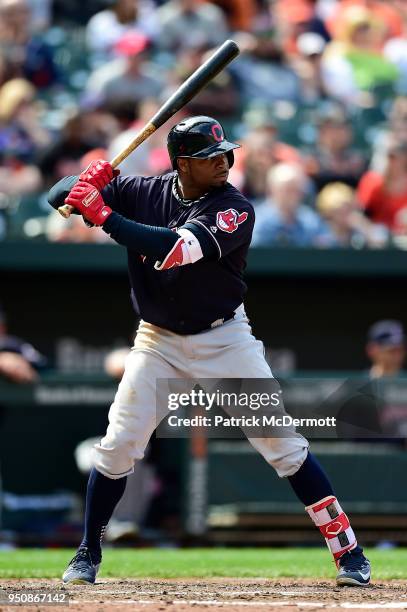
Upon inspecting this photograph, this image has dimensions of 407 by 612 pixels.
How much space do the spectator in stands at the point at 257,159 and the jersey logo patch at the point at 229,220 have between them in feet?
15.0

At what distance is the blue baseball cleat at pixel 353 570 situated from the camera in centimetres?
474

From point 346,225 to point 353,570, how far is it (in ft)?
15.6

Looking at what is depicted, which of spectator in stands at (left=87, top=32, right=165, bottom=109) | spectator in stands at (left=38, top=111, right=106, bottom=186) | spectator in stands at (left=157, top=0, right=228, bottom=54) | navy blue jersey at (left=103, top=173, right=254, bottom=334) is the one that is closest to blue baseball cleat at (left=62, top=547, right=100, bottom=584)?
navy blue jersey at (left=103, top=173, right=254, bottom=334)

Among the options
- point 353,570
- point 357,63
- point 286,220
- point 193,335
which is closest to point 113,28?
point 357,63

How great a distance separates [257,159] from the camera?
9375mm

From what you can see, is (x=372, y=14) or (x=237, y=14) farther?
(x=372, y=14)

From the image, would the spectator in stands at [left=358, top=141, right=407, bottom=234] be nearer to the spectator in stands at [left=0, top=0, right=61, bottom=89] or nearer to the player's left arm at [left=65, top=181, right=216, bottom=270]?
the spectator in stands at [left=0, top=0, right=61, bottom=89]

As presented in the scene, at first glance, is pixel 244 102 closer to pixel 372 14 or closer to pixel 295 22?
pixel 295 22

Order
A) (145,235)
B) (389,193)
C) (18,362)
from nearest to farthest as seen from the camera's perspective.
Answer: (145,235) → (18,362) → (389,193)

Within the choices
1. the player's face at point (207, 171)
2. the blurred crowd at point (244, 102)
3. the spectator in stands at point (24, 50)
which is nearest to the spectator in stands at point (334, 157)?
the blurred crowd at point (244, 102)

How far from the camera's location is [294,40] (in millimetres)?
11852

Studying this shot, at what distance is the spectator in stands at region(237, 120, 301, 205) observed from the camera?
9.38 m

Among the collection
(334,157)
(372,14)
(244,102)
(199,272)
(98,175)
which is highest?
A: (372,14)

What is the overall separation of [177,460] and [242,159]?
2.68 metres
